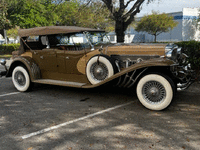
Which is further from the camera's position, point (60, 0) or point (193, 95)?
point (60, 0)

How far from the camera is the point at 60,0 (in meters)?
13.1

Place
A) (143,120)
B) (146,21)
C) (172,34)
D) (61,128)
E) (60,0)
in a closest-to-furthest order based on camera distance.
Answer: (61,128) → (143,120) → (60,0) → (146,21) → (172,34)

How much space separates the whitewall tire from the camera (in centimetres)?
629

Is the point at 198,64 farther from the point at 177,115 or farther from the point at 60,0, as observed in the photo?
the point at 60,0

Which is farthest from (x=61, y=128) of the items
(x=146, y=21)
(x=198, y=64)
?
(x=146, y=21)

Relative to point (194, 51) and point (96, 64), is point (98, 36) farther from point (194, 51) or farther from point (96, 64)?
point (194, 51)

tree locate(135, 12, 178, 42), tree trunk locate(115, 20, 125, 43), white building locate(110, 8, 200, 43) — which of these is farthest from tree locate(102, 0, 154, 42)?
white building locate(110, 8, 200, 43)

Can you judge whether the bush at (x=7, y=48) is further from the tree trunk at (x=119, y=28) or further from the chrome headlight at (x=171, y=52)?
the chrome headlight at (x=171, y=52)

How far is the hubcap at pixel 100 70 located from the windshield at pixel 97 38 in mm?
884

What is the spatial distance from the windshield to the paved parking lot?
1.54 m

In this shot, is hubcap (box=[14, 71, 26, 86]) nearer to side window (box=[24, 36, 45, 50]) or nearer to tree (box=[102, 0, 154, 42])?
side window (box=[24, 36, 45, 50])

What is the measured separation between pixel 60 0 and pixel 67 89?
8.45 m

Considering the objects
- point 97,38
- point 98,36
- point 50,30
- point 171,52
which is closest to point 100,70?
point 97,38

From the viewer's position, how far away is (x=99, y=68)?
5184mm
